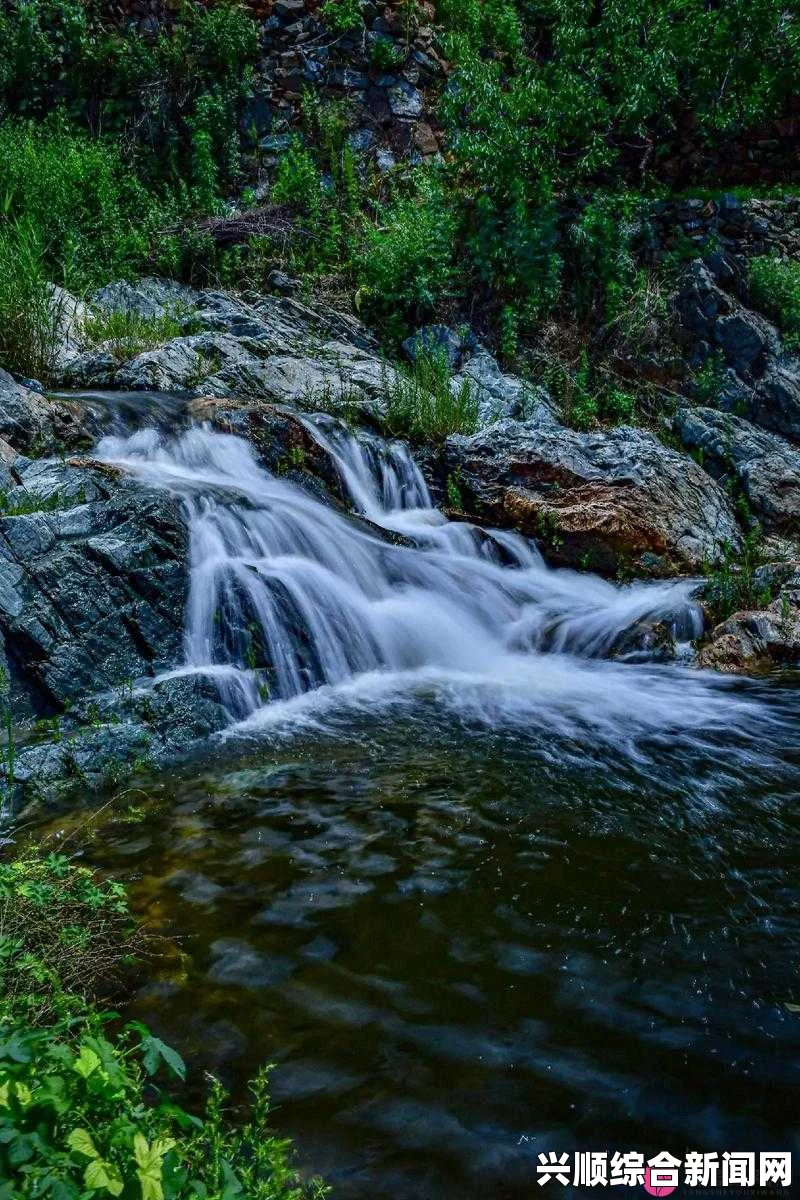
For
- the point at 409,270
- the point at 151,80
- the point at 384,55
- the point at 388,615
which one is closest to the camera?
the point at 388,615

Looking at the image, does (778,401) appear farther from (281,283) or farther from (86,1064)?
(86,1064)

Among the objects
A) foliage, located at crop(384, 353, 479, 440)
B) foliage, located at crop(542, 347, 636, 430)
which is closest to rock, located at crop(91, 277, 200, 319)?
foliage, located at crop(384, 353, 479, 440)

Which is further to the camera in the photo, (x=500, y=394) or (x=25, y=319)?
(x=500, y=394)

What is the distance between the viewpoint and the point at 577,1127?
1823mm

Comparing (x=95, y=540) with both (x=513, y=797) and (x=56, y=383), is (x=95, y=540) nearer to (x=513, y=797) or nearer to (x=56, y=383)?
(x=513, y=797)

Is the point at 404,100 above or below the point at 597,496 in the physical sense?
above

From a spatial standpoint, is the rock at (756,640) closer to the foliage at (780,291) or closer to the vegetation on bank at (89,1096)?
the vegetation on bank at (89,1096)

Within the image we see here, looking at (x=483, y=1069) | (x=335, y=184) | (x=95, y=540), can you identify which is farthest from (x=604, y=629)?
(x=335, y=184)

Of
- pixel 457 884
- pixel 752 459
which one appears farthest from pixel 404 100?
pixel 457 884

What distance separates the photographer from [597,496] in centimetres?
758

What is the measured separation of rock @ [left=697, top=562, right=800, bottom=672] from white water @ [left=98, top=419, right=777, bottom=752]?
31 centimetres

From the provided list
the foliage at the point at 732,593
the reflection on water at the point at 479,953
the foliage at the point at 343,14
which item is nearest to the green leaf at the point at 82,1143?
the reflection on water at the point at 479,953

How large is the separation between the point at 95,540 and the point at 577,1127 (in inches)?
165

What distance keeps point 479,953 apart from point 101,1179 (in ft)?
4.80
